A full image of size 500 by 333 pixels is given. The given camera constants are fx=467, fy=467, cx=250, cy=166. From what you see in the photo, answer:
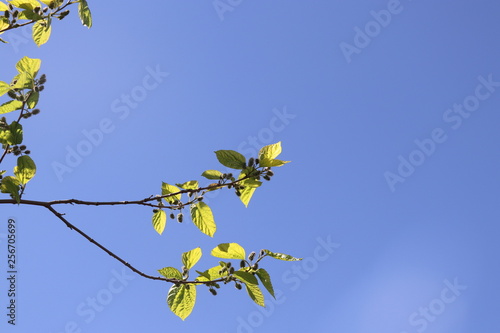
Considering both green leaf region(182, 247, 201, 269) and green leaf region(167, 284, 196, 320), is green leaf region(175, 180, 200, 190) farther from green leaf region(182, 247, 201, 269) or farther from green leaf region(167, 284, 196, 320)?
green leaf region(167, 284, 196, 320)

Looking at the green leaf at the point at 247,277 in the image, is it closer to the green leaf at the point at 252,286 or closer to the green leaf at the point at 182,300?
the green leaf at the point at 252,286

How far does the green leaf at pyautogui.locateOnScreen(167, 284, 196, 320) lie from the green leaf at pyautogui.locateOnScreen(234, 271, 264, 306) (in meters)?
0.34

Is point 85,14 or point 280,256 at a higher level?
point 85,14

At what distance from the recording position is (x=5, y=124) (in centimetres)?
244

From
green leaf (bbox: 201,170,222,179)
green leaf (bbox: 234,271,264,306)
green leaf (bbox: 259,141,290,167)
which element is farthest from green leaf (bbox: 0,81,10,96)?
green leaf (bbox: 234,271,264,306)

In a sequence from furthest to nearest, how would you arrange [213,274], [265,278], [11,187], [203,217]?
[203,217] < [213,274] < [265,278] < [11,187]

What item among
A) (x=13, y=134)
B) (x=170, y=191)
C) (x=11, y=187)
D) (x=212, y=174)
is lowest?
(x=212, y=174)

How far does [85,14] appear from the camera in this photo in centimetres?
245

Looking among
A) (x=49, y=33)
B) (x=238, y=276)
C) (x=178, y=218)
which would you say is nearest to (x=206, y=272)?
(x=238, y=276)

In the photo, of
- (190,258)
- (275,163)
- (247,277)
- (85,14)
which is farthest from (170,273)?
(85,14)

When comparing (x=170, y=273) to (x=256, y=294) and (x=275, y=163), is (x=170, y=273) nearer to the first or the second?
(x=256, y=294)

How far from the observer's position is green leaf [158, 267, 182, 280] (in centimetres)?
264

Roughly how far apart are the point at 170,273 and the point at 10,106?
1.25 m

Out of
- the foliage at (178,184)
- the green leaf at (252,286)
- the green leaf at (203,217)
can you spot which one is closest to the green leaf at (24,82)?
the foliage at (178,184)
